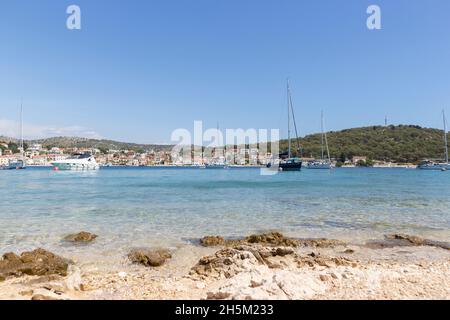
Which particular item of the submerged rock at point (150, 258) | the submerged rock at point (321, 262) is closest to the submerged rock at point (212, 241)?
the submerged rock at point (150, 258)

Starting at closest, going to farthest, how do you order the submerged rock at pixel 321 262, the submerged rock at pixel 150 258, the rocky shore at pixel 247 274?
the rocky shore at pixel 247 274, the submerged rock at pixel 321 262, the submerged rock at pixel 150 258

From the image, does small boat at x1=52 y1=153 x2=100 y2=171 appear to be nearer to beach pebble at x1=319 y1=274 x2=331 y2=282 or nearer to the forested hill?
the forested hill

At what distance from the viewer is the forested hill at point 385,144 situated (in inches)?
4712

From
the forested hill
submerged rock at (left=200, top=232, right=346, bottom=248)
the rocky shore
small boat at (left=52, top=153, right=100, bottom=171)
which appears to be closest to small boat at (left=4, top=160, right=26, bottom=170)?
small boat at (left=52, top=153, right=100, bottom=171)

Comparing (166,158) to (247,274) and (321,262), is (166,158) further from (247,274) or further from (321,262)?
(247,274)

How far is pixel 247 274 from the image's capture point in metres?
5.67

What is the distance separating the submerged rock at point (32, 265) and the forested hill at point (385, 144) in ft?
364

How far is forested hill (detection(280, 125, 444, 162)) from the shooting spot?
393ft

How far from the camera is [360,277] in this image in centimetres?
577

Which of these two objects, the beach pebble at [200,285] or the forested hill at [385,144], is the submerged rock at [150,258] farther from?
the forested hill at [385,144]

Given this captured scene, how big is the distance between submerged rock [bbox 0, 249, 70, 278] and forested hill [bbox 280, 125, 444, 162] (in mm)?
110841

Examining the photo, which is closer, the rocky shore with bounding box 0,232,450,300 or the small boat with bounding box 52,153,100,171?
the rocky shore with bounding box 0,232,450,300

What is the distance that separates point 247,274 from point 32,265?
4975mm
